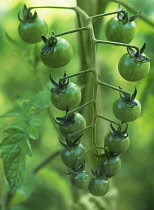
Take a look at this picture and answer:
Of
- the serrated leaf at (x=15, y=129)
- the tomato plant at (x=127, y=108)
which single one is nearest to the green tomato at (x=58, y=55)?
the tomato plant at (x=127, y=108)

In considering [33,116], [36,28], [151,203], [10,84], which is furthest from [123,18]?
[151,203]

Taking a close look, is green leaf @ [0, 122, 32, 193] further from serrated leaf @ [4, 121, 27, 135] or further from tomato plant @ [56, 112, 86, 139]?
tomato plant @ [56, 112, 86, 139]

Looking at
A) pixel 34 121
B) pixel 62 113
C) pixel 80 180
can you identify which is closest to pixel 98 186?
pixel 80 180

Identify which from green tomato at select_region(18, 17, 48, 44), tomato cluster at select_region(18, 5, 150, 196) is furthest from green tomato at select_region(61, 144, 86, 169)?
green tomato at select_region(18, 17, 48, 44)

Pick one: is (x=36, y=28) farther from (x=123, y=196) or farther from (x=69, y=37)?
(x=123, y=196)

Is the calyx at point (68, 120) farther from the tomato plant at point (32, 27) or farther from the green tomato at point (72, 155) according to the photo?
the tomato plant at point (32, 27)
